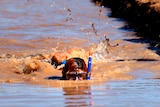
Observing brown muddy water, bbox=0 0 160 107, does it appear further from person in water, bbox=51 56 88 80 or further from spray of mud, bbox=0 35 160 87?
person in water, bbox=51 56 88 80

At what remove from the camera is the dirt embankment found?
22.6 metres

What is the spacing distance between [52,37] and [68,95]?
16.0 metres

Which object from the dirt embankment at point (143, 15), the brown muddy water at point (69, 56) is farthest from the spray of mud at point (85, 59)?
the dirt embankment at point (143, 15)

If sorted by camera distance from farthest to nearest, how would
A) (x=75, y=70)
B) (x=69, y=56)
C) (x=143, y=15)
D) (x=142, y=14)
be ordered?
(x=142, y=14)
(x=143, y=15)
(x=69, y=56)
(x=75, y=70)

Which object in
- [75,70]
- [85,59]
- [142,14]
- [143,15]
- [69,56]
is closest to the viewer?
[75,70]

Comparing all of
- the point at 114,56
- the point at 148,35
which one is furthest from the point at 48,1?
the point at 114,56

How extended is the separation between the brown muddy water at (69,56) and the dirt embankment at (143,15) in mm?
517

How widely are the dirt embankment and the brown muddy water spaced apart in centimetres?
52

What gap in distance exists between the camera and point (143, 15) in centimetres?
2542

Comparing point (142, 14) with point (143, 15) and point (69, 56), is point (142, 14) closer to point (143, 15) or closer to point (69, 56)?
point (143, 15)

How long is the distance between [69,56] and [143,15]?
11228mm

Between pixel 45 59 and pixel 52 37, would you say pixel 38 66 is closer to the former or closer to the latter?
pixel 45 59

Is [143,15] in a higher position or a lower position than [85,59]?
Answer: higher

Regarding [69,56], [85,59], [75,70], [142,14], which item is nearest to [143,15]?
[142,14]
